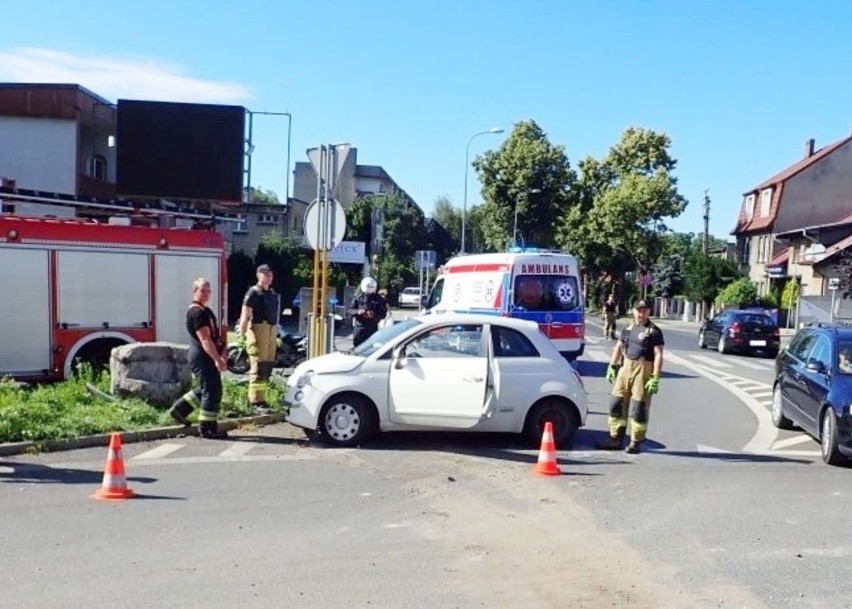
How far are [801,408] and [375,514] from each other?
6.86 m

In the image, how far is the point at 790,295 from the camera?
51812mm

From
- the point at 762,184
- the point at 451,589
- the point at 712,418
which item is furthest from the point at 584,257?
the point at 451,589

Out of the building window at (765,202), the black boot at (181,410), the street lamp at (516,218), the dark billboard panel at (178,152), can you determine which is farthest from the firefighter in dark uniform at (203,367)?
the building window at (765,202)

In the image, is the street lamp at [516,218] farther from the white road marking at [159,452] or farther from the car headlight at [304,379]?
the white road marking at [159,452]

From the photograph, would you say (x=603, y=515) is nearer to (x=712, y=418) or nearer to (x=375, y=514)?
(x=375, y=514)

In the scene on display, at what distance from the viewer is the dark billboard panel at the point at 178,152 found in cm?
2792

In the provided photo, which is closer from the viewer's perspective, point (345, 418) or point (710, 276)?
point (345, 418)

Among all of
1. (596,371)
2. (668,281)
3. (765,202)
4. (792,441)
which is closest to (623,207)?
(765,202)

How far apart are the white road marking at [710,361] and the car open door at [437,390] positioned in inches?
621

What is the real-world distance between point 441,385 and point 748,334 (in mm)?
21713

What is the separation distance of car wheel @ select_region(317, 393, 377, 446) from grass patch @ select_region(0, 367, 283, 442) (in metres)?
1.87

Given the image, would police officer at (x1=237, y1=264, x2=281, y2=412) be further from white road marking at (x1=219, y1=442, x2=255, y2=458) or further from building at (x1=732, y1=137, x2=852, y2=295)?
building at (x1=732, y1=137, x2=852, y2=295)

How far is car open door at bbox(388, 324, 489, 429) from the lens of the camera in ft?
33.9

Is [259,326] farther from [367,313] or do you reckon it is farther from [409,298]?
[409,298]
